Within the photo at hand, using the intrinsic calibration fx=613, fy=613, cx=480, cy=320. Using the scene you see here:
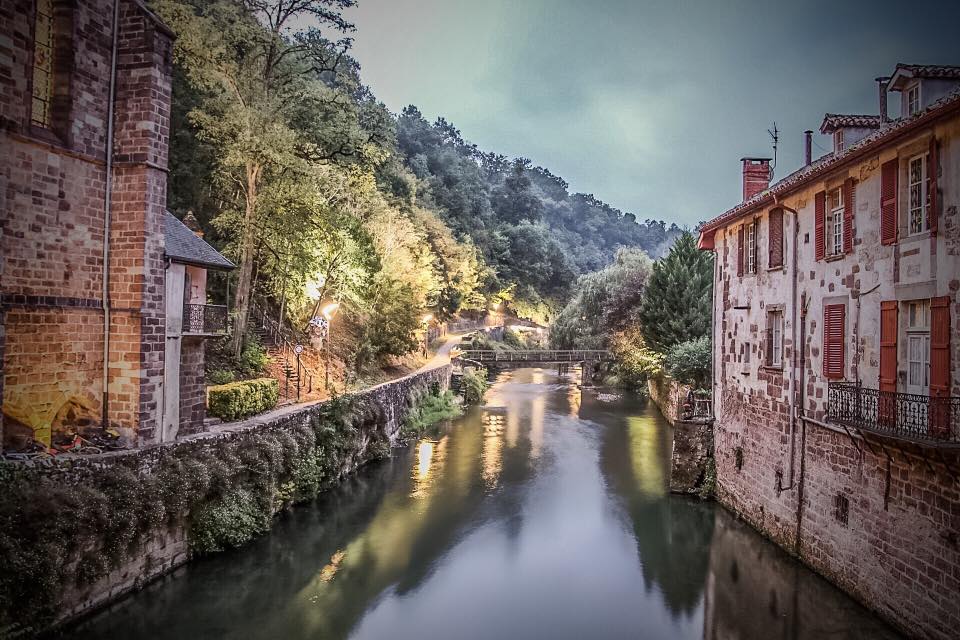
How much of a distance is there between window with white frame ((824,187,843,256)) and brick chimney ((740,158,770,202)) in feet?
23.9

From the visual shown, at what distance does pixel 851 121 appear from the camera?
14.7 meters

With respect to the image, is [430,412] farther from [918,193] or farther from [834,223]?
[918,193]

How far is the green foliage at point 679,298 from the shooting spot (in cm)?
3195

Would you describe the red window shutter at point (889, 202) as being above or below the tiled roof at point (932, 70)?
below

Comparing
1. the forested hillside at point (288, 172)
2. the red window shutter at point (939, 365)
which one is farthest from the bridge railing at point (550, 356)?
the red window shutter at point (939, 365)

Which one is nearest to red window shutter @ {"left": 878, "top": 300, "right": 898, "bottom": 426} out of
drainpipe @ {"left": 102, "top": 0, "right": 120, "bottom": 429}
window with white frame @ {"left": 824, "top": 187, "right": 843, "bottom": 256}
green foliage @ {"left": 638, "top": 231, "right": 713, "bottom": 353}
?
window with white frame @ {"left": 824, "top": 187, "right": 843, "bottom": 256}

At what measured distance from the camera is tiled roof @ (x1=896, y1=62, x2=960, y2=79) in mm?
11172

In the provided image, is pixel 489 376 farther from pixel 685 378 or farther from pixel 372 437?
pixel 372 437

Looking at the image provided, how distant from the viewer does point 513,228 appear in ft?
254

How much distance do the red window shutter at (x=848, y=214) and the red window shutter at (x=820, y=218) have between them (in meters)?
0.83

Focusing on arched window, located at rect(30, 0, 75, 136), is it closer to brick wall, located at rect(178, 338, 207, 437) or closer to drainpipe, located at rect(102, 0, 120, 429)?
drainpipe, located at rect(102, 0, 120, 429)

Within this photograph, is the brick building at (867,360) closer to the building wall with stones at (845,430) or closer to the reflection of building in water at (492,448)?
the building wall with stones at (845,430)

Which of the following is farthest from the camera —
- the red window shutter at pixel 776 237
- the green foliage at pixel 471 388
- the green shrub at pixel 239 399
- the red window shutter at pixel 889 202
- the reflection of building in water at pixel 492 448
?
the green foliage at pixel 471 388

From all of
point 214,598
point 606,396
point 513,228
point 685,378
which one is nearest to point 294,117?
point 214,598
